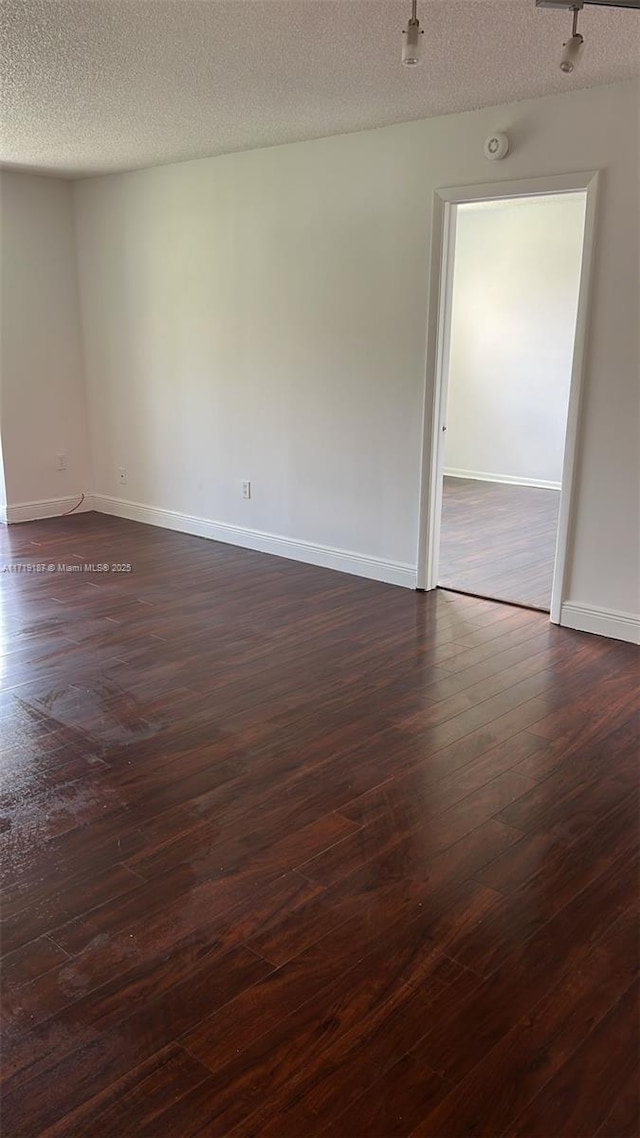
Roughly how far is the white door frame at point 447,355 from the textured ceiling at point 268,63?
37 cm

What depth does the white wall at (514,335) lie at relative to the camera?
24.5 ft

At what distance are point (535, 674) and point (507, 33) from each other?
8.09 feet

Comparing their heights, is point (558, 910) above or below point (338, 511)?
below

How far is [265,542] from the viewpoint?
18.1 ft

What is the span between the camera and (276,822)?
244 cm

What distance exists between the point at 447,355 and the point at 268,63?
5.57 feet

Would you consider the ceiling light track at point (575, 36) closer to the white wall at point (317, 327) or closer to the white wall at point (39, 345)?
the white wall at point (317, 327)

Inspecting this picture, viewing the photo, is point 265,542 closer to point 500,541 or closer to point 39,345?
point 500,541

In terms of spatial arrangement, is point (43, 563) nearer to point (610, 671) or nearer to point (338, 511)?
point (338, 511)

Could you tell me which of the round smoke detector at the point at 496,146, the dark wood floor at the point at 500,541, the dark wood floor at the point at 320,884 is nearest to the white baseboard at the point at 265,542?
the dark wood floor at the point at 500,541

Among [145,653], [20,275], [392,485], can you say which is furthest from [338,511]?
[20,275]

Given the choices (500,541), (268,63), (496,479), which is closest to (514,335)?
(496,479)

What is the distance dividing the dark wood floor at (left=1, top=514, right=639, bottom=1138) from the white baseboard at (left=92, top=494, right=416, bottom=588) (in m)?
0.91

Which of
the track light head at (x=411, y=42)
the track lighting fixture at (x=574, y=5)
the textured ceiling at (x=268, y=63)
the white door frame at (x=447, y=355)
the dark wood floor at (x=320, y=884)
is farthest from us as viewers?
the white door frame at (x=447, y=355)
